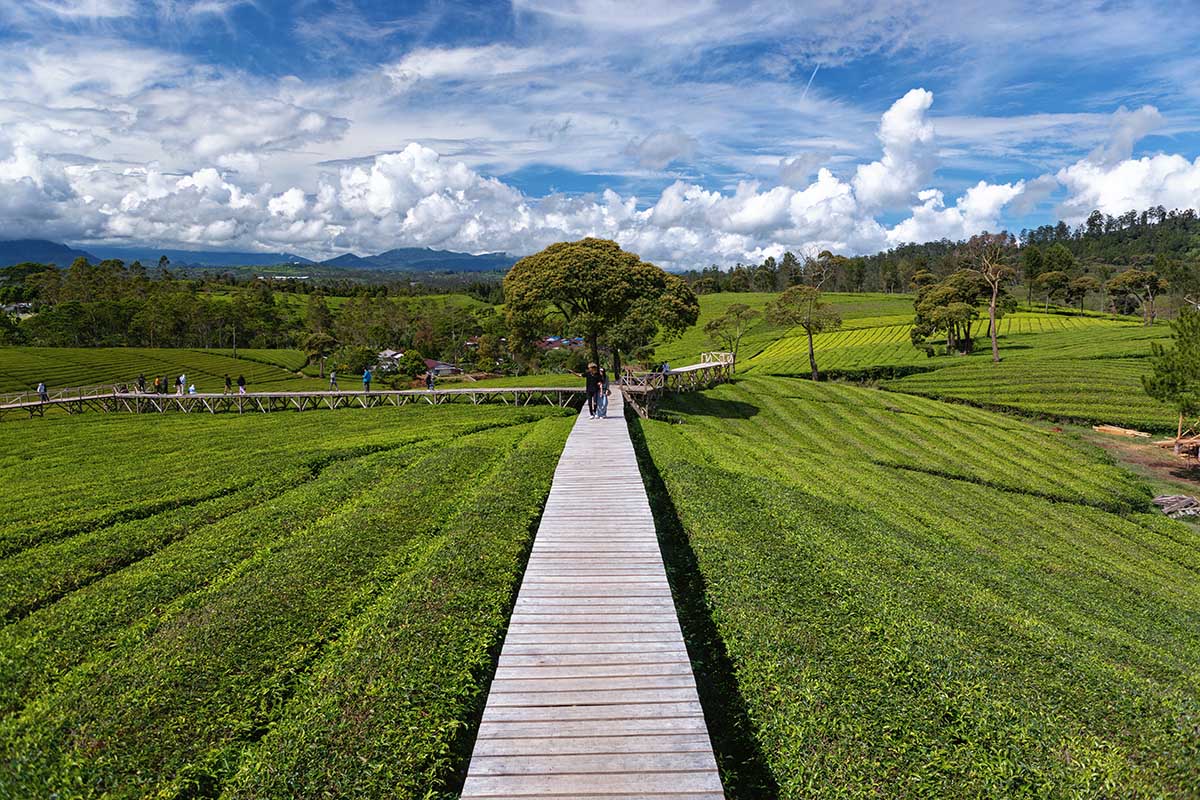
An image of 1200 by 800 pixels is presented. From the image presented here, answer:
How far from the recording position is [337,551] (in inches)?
452

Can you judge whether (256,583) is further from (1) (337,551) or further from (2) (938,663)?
(2) (938,663)

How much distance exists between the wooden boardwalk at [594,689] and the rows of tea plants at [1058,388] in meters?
37.0

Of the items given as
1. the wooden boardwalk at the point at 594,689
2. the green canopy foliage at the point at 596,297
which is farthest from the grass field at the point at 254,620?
the green canopy foliage at the point at 596,297

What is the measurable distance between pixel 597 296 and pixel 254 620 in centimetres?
2413

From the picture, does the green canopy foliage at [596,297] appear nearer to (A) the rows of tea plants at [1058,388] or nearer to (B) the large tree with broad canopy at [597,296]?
(B) the large tree with broad canopy at [597,296]

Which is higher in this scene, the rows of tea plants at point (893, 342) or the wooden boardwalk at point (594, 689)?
the rows of tea plants at point (893, 342)

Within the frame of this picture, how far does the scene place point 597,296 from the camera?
31.2 m

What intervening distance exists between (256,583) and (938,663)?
9.97 metres

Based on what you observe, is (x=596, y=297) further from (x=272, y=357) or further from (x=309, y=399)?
(x=272, y=357)

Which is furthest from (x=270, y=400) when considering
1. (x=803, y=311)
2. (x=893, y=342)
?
(x=893, y=342)

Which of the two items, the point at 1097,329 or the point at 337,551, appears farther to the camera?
the point at 1097,329

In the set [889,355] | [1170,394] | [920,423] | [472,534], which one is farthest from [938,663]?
[889,355]

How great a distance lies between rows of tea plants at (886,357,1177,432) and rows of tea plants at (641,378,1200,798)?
17613mm

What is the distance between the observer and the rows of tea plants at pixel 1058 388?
1468 inches
